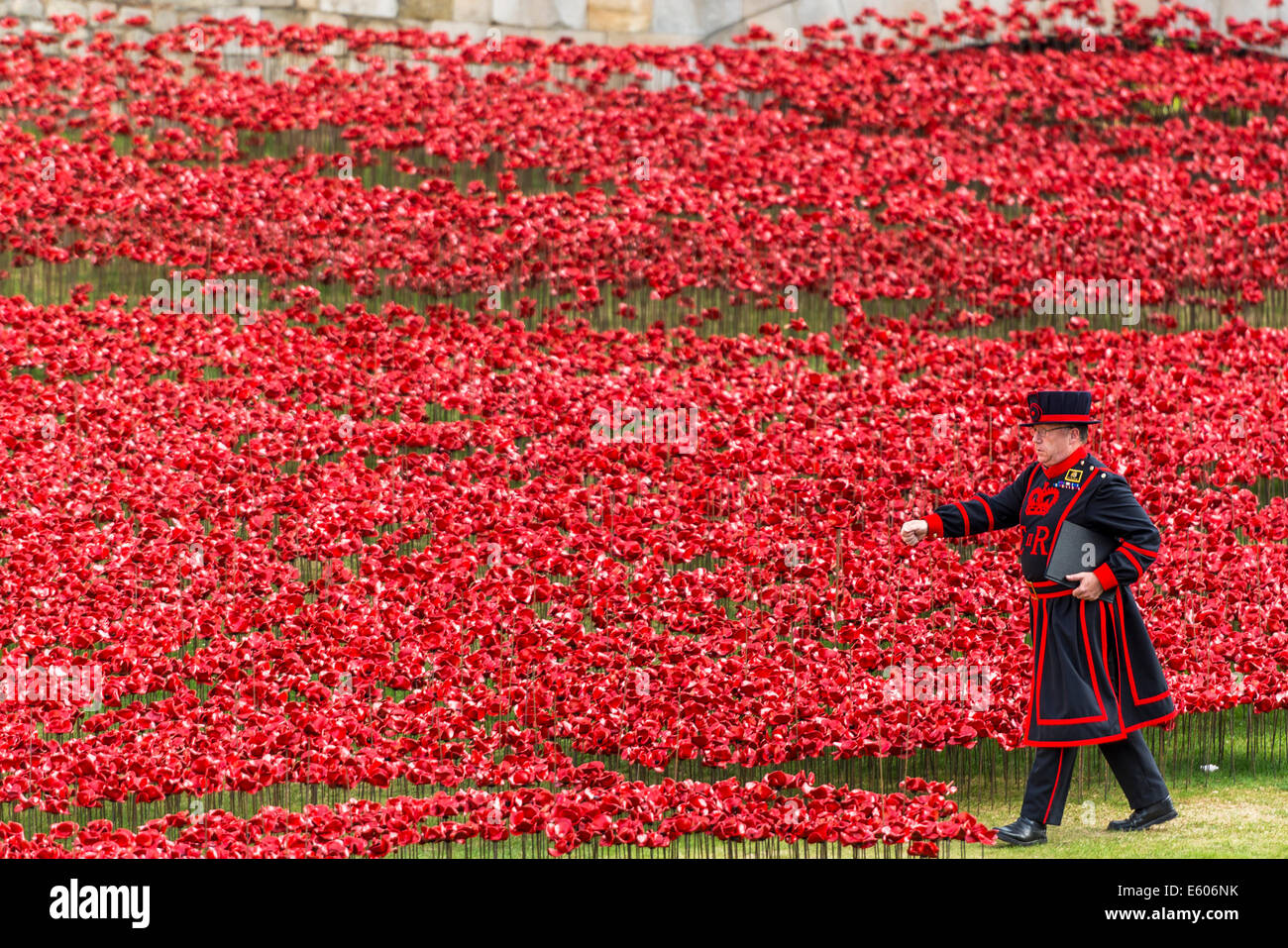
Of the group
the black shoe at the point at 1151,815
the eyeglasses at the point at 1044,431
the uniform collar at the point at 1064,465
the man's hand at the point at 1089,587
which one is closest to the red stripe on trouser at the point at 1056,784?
the black shoe at the point at 1151,815

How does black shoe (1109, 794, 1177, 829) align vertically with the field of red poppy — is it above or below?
below

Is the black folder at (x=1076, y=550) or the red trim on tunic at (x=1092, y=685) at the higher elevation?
the black folder at (x=1076, y=550)

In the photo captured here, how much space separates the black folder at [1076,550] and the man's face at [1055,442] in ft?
1.06

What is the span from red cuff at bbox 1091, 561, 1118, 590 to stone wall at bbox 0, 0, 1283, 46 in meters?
12.7

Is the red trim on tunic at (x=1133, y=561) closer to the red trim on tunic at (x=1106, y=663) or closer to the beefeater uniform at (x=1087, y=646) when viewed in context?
the beefeater uniform at (x=1087, y=646)

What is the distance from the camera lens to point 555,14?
682 inches

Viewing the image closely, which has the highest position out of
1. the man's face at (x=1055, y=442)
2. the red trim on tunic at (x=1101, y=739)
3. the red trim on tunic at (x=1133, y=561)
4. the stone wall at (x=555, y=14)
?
the stone wall at (x=555, y=14)

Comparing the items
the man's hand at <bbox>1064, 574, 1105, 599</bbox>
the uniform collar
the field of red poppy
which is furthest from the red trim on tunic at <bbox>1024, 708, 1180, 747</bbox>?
the uniform collar

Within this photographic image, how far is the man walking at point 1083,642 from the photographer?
20.6 ft

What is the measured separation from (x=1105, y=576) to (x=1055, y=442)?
2.16ft

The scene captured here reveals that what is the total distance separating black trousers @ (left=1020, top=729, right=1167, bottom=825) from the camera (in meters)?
6.31

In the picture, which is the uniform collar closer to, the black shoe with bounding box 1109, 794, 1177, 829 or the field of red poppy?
the field of red poppy

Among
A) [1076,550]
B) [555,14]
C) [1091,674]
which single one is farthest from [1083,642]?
[555,14]

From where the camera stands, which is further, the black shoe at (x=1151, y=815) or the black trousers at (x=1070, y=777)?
the black shoe at (x=1151, y=815)
